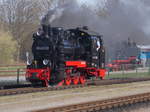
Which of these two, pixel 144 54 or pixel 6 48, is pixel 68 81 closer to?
pixel 6 48

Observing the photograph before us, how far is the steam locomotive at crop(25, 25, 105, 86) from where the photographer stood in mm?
19234

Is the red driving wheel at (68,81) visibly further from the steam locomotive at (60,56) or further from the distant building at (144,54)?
the distant building at (144,54)

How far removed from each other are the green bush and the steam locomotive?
2555cm

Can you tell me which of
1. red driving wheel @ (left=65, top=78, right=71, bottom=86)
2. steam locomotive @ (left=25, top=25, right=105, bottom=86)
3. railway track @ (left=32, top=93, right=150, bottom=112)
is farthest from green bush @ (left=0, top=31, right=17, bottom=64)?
railway track @ (left=32, top=93, right=150, bottom=112)

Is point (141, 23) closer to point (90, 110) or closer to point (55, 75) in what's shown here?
point (55, 75)

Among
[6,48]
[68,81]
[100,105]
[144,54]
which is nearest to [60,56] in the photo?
[68,81]

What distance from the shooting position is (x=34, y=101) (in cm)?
1398

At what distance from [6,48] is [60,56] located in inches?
1166

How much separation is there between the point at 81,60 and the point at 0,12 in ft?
136

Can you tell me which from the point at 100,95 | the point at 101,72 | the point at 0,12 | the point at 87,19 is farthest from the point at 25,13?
the point at 100,95

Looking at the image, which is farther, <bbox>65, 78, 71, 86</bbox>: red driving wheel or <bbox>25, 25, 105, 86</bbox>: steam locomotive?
<bbox>65, 78, 71, 86</bbox>: red driving wheel

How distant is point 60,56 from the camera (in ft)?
63.8

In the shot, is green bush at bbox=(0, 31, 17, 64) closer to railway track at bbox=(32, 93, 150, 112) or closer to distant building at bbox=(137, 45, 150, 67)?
distant building at bbox=(137, 45, 150, 67)

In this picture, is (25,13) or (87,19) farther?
(25,13)
